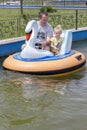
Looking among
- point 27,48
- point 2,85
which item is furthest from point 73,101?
point 27,48

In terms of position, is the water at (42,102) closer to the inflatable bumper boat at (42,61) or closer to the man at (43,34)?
the inflatable bumper boat at (42,61)

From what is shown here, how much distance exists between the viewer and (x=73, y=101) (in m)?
5.88

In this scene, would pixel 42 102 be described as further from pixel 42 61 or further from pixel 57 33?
pixel 57 33

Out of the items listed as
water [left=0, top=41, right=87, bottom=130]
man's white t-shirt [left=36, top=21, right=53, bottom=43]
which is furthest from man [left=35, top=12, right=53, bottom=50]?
water [left=0, top=41, right=87, bottom=130]

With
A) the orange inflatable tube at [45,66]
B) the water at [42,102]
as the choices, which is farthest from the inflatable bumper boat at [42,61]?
the water at [42,102]

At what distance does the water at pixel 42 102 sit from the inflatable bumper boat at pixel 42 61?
151 mm

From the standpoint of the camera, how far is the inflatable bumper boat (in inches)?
296

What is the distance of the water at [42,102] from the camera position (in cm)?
498

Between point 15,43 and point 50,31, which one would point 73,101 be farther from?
point 15,43

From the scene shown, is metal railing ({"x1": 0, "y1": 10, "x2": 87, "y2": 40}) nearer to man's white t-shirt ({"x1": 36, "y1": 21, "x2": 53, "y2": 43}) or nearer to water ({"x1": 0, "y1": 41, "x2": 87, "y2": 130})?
man's white t-shirt ({"x1": 36, "y1": 21, "x2": 53, "y2": 43})

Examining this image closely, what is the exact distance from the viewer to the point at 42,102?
19.2ft

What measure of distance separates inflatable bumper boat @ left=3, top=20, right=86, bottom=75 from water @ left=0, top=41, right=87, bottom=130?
0.15m

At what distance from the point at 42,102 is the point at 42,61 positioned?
1879 mm

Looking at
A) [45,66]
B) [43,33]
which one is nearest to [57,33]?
[43,33]
